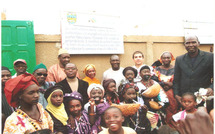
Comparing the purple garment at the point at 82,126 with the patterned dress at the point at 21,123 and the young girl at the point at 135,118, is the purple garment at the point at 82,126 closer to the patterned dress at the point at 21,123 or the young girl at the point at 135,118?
the young girl at the point at 135,118

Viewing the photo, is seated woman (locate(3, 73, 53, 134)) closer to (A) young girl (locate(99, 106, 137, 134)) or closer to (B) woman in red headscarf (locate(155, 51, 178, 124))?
(A) young girl (locate(99, 106, 137, 134))

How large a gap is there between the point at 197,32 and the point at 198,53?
163 inches

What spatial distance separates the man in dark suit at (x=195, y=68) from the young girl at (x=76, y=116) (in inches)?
68.6

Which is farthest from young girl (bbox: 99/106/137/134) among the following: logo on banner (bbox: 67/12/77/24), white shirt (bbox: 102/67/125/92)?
logo on banner (bbox: 67/12/77/24)

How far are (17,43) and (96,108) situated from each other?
272cm

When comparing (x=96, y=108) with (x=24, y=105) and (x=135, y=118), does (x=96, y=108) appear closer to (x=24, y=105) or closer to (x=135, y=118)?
(x=135, y=118)

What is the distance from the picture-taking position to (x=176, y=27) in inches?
311

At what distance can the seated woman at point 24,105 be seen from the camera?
2.62m

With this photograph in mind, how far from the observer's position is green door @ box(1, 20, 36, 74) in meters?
5.31

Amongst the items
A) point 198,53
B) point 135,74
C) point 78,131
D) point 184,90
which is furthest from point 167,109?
point 78,131

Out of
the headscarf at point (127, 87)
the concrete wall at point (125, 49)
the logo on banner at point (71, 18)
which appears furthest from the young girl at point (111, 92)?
the logo on banner at point (71, 18)

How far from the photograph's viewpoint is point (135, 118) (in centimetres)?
409

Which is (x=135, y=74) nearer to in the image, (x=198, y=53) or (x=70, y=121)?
(x=198, y=53)

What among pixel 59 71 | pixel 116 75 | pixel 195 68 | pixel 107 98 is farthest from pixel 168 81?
pixel 59 71
